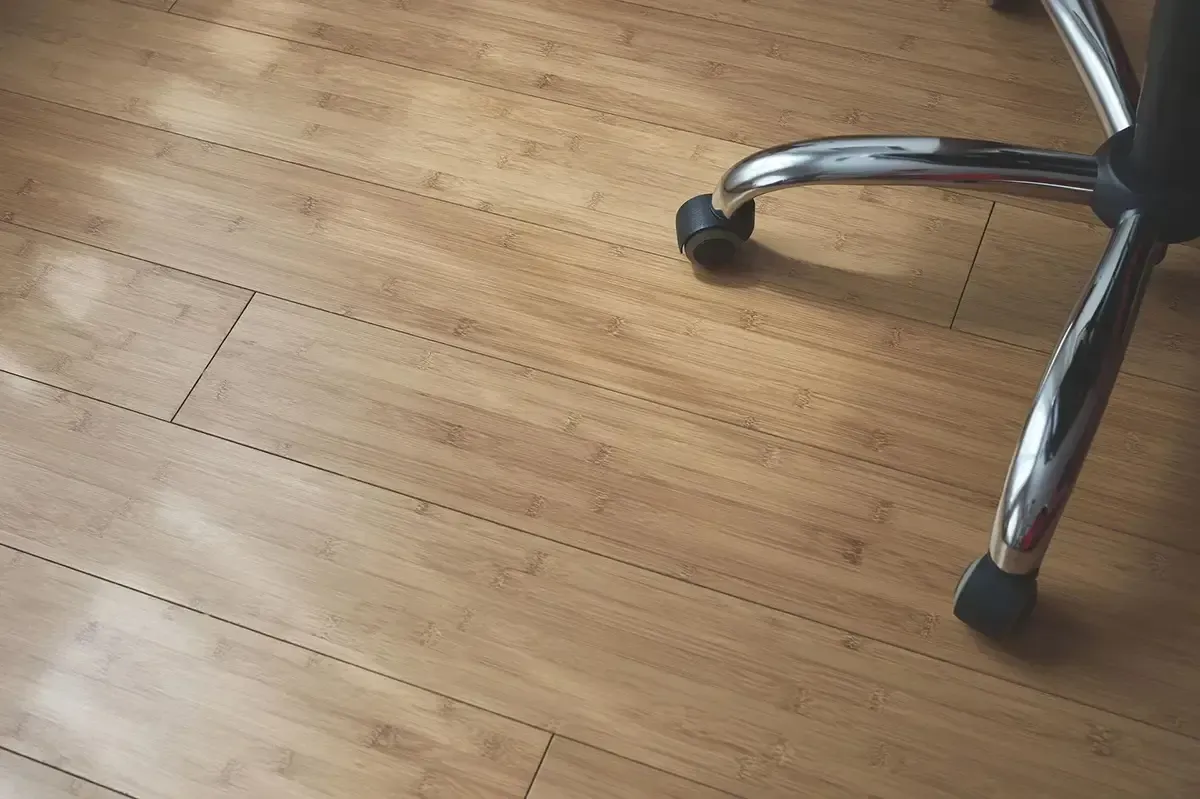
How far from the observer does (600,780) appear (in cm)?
92

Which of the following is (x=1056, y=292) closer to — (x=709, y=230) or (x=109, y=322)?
(x=709, y=230)

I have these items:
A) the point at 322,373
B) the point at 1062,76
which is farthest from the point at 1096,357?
the point at 322,373

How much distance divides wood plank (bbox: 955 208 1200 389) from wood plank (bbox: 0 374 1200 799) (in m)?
0.21

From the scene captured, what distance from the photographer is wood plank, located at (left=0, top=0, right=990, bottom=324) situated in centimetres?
116

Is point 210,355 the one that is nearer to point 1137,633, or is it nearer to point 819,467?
point 819,467

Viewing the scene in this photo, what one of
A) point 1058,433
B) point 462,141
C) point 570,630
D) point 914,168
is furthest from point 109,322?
point 1058,433

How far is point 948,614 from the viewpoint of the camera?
3.18 feet

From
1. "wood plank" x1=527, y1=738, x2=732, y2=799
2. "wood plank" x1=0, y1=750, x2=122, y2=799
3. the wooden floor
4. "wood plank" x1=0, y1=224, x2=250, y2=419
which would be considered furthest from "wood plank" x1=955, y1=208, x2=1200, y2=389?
"wood plank" x1=0, y1=750, x2=122, y2=799

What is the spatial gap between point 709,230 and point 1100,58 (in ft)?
1.26

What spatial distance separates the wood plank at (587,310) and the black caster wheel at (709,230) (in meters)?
0.03

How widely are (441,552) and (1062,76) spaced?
82 cm

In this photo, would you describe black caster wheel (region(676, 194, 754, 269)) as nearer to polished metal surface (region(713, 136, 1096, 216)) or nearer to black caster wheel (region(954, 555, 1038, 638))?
polished metal surface (region(713, 136, 1096, 216))

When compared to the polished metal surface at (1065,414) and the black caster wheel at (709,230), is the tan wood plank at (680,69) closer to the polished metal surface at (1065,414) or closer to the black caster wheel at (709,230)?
the black caster wheel at (709,230)

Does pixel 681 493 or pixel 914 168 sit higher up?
pixel 914 168
